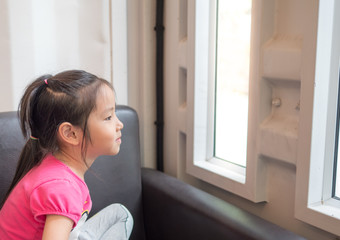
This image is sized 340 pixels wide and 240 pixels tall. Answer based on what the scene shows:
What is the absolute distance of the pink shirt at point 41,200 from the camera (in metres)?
1.07

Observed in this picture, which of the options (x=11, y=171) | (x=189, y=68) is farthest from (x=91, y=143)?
(x=189, y=68)

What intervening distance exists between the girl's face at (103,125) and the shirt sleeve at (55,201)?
133 millimetres

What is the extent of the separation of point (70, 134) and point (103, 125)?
9cm

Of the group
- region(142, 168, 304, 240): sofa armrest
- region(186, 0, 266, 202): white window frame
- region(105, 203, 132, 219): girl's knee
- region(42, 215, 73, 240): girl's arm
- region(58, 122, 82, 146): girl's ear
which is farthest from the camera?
region(186, 0, 266, 202): white window frame

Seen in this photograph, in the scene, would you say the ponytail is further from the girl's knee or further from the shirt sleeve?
the girl's knee

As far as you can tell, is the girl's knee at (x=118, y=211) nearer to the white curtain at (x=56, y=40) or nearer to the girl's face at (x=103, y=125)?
the girl's face at (x=103, y=125)

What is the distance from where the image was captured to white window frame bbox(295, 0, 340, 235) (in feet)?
4.02

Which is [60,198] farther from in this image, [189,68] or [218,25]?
[218,25]

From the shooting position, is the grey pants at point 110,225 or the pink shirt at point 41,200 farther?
the grey pants at point 110,225

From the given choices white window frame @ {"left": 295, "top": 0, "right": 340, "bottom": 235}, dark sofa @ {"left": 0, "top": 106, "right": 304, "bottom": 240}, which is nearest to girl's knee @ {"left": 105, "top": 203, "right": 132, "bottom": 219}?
dark sofa @ {"left": 0, "top": 106, "right": 304, "bottom": 240}

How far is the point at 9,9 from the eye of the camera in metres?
1.62

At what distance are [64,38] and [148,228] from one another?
0.79 metres

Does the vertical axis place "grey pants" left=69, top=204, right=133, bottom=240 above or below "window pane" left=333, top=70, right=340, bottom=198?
below

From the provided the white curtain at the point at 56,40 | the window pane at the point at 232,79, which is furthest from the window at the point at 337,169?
the white curtain at the point at 56,40
